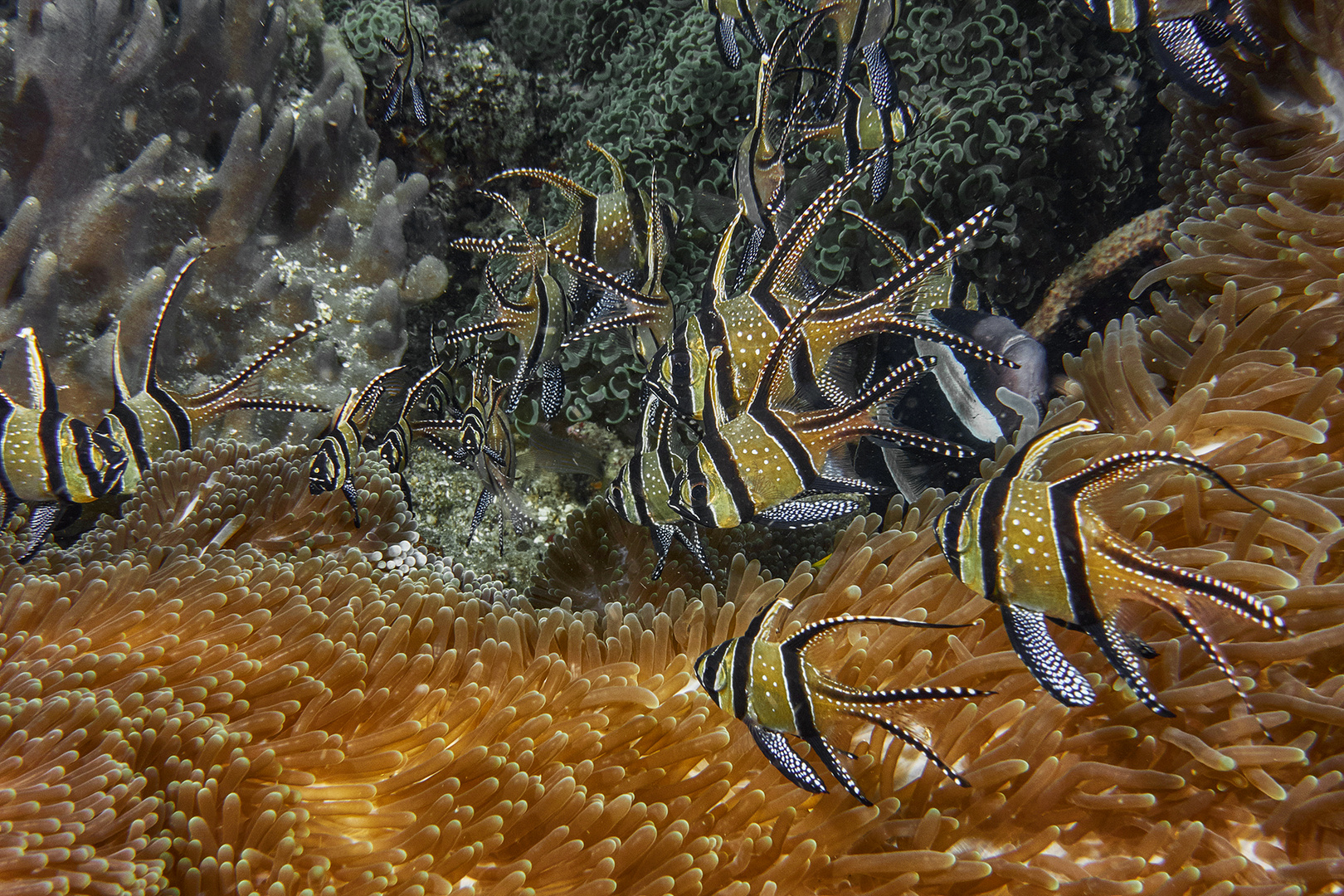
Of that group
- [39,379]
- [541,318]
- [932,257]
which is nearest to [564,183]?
[541,318]

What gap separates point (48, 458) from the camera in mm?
2285

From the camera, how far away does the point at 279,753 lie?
1.74 metres

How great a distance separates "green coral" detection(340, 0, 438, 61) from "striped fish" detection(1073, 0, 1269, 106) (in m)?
3.97

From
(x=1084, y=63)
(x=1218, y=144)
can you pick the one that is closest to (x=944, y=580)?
(x=1218, y=144)

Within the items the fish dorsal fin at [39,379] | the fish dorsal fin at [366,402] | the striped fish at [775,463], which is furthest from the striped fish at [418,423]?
the striped fish at [775,463]

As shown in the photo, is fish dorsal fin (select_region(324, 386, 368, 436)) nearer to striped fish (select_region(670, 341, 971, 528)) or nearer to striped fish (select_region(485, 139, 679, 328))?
striped fish (select_region(485, 139, 679, 328))

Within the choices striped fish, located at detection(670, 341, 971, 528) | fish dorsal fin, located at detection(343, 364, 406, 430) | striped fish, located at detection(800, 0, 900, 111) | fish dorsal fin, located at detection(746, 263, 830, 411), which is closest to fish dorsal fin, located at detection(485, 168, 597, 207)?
fish dorsal fin, located at detection(343, 364, 406, 430)

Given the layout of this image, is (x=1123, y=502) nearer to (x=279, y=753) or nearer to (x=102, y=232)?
(x=279, y=753)

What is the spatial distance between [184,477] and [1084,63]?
4.71 metres

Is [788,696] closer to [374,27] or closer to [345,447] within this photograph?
[345,447]

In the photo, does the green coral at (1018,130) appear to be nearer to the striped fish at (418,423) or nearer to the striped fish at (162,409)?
the striped fish at (418,423)

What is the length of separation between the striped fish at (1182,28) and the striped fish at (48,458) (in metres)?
3.67

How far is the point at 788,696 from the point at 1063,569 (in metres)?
0.65

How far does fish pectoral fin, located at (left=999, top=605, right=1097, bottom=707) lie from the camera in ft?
5.01
